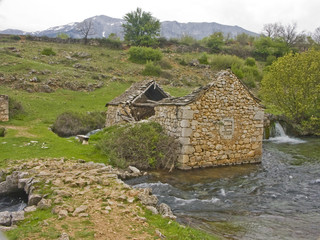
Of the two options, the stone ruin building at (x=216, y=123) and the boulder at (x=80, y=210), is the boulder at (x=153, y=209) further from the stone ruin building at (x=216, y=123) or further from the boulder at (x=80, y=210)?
the stone ruin building at (x=216, y=123)

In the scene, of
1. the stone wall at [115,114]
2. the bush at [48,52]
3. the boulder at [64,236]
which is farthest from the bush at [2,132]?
the bush at [48,52]

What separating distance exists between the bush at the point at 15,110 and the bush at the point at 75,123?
3.28 meters

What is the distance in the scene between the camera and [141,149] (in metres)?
10.4

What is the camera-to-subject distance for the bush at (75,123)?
57.8ft

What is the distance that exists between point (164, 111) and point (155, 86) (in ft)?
23.2

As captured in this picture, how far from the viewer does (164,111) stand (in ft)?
38.9

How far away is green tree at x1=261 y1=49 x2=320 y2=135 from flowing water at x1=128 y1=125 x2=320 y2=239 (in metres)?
8.13

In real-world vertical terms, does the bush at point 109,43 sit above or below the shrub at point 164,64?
above

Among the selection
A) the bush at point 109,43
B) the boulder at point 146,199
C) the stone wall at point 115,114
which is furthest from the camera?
the bush at point 109,43

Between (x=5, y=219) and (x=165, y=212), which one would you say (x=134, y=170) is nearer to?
(x=165, y=212)

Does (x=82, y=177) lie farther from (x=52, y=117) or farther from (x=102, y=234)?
(x=52, y=117)

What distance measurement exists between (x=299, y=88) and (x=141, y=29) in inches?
1785

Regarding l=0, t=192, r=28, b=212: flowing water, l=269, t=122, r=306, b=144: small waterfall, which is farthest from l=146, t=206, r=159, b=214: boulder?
l=269, t=122, r=306, b=144: small waterfall

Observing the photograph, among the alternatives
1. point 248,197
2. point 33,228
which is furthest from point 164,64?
point 33,228
